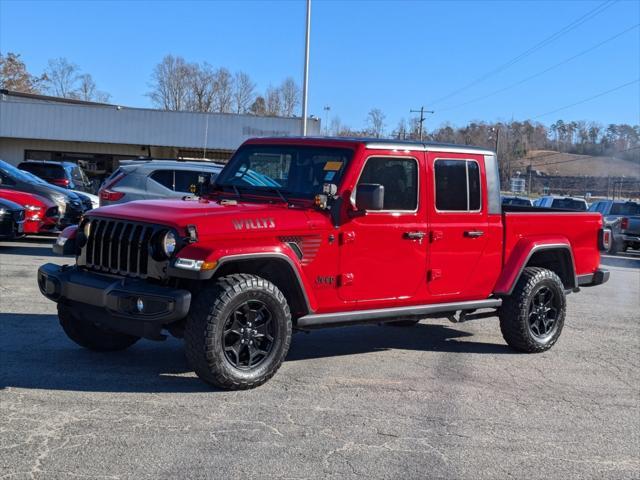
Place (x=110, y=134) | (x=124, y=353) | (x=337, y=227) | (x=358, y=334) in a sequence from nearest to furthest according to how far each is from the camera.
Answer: (x=337, y=227) → (x=124, y=353) → (x=358, y=334) → (x=110, y=134)

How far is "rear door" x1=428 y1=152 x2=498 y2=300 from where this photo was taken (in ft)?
21.9

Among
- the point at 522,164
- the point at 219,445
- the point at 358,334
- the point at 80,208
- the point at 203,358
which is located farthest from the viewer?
the point at 522,164

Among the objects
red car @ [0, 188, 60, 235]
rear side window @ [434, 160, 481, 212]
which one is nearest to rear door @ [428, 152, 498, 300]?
rear side window @ [434, 160, 481, 212]

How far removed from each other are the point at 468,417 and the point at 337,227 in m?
1.76

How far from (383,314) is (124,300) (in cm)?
220

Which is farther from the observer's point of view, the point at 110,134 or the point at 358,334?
the point at 110,134

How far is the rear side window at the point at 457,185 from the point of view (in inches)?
267

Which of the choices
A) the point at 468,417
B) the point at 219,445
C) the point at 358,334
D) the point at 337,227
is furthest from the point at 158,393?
the point at 358,334

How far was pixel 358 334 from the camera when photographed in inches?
319

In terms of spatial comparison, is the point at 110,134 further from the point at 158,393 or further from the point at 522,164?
the point at 522,164

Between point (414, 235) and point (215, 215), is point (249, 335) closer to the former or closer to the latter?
point (215, 215)

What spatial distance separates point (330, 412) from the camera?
17.2 ft

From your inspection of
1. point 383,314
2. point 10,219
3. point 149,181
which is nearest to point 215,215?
point 383,314

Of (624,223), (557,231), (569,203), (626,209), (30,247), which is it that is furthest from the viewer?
(569,203)
